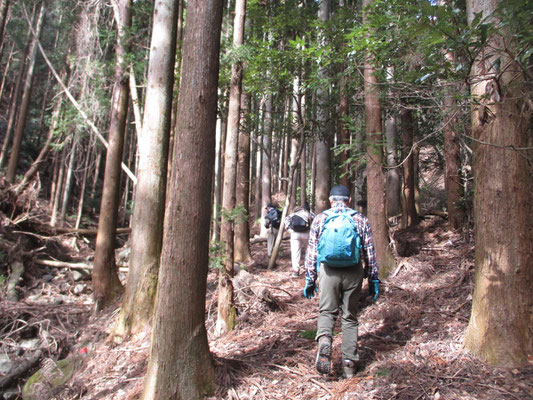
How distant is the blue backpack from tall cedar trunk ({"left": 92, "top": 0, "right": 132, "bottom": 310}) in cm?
477

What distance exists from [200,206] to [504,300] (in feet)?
10.1

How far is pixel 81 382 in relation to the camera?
4.79 meters

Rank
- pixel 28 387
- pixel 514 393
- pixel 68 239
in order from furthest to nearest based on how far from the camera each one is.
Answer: pixel 68 239, pixel 28 387, pixel 514 393

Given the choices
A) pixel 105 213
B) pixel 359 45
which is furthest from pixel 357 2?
pixel 105 213

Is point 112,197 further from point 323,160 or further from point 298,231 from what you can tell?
point 323,160

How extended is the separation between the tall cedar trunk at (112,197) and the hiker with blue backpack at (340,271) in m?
4.61

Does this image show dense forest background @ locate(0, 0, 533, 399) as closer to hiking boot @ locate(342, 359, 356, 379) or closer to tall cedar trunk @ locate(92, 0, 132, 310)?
tall cedar trunk @ locate(92, 0, 132, 310)

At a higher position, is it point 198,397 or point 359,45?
point 359,45

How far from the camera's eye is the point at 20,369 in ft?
18.5

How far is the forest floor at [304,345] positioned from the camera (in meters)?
3.45

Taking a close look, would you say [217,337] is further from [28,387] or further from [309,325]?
[28,387]

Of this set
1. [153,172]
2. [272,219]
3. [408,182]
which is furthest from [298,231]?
[153,172]

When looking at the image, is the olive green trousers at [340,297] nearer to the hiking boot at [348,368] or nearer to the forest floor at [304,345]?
the hiking boot at [348,368]

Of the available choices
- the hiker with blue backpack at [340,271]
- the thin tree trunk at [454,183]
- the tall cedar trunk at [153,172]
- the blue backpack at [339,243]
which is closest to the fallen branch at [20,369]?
the tall cedar trunk at [153,172]
